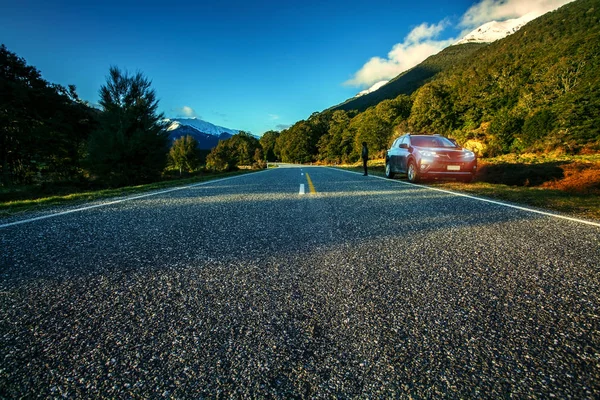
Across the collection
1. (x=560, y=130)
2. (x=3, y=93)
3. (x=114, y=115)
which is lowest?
(x=560, y=130)

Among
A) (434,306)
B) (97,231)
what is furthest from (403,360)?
(97,231)

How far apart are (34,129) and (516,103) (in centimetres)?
5794

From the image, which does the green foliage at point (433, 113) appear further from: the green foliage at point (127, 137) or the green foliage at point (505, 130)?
the green foliage at point (127, 137)

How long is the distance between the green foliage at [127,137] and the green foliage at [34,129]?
5.49 ft

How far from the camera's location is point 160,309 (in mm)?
1476

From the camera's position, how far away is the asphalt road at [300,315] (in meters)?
0.97

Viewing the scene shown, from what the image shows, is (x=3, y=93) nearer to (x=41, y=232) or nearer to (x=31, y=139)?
(x=31, y=139)

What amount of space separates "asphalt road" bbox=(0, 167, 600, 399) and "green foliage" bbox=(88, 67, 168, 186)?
17.3m

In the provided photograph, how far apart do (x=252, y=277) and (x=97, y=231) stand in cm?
237

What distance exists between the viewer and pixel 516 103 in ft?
137

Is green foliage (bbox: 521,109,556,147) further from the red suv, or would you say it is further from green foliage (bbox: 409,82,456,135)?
green foliage (bbox: 409,82,456,135)

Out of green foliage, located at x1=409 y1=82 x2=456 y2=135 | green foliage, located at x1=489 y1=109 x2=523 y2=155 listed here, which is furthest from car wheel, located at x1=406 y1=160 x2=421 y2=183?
green foliage, located at x1=409 y1=82 x2=456 y2=135

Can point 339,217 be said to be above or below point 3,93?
below

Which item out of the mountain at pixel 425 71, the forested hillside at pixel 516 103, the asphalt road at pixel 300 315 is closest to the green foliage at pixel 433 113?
the forested hillside at pixel 516 103
